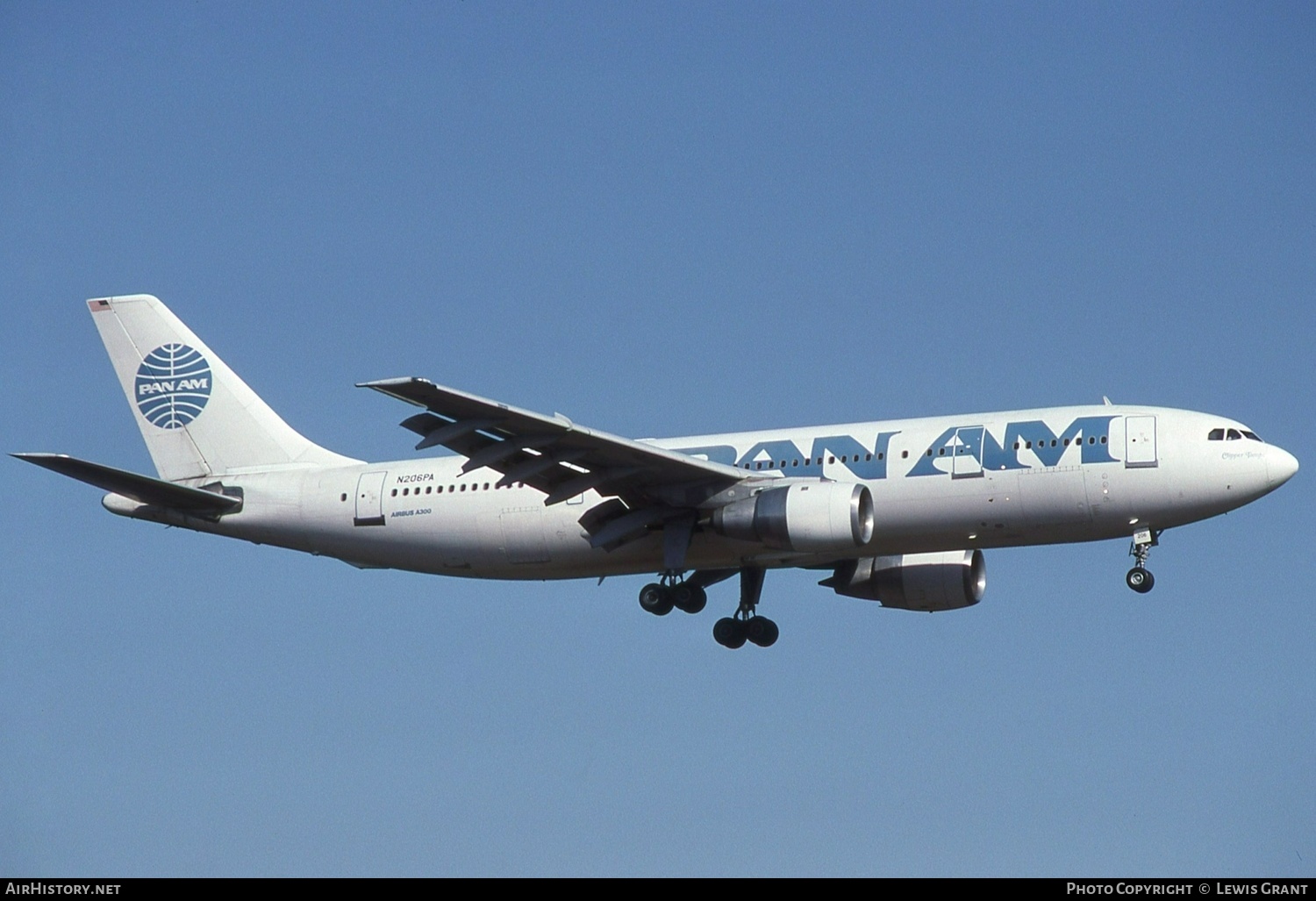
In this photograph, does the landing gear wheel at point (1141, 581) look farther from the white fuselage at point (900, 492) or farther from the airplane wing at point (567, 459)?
the airplane wing at point (567, 459)

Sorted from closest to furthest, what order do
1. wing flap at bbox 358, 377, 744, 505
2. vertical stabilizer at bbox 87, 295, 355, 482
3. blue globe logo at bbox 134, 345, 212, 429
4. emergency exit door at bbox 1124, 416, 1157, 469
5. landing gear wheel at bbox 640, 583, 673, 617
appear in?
wing flap at bbox 358, 377, 744, 505
emergency exit door at bbox 1124, 416, 1157, 469
landing gear wheel at bbox 640, 583, 673, 617
vertical stabilizer at bbox 87, 295, 355, 482
blue globe logo at bbox 134, 345, 212, 429

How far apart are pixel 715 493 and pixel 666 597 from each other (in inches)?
125

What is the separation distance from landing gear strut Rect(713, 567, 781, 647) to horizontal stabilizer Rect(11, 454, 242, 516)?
468 inches

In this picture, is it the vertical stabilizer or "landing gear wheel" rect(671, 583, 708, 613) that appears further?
the vertical stabilizer

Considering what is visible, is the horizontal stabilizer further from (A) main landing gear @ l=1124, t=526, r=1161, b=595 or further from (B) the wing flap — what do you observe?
(A) main landing gear @ l=1124, t=526, r=1161, b=595

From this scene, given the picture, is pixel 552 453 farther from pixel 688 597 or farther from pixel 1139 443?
pixel 1139 443

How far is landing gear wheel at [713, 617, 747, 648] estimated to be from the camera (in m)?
42.7

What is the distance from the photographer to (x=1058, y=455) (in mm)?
37500

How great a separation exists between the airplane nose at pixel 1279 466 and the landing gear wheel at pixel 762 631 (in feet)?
38.9

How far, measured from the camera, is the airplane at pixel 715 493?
37344 mm

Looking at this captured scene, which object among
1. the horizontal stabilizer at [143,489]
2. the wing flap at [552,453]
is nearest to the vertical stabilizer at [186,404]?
the horizontal stabilizer at [143,489]

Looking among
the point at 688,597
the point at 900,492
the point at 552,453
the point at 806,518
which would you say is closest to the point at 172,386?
the point at 552,453

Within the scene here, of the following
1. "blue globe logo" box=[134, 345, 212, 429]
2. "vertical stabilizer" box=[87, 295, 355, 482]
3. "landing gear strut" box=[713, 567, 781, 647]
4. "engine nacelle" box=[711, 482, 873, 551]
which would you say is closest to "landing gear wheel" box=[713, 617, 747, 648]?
"landing gear strut" box=[713, 567, 781, 647]
